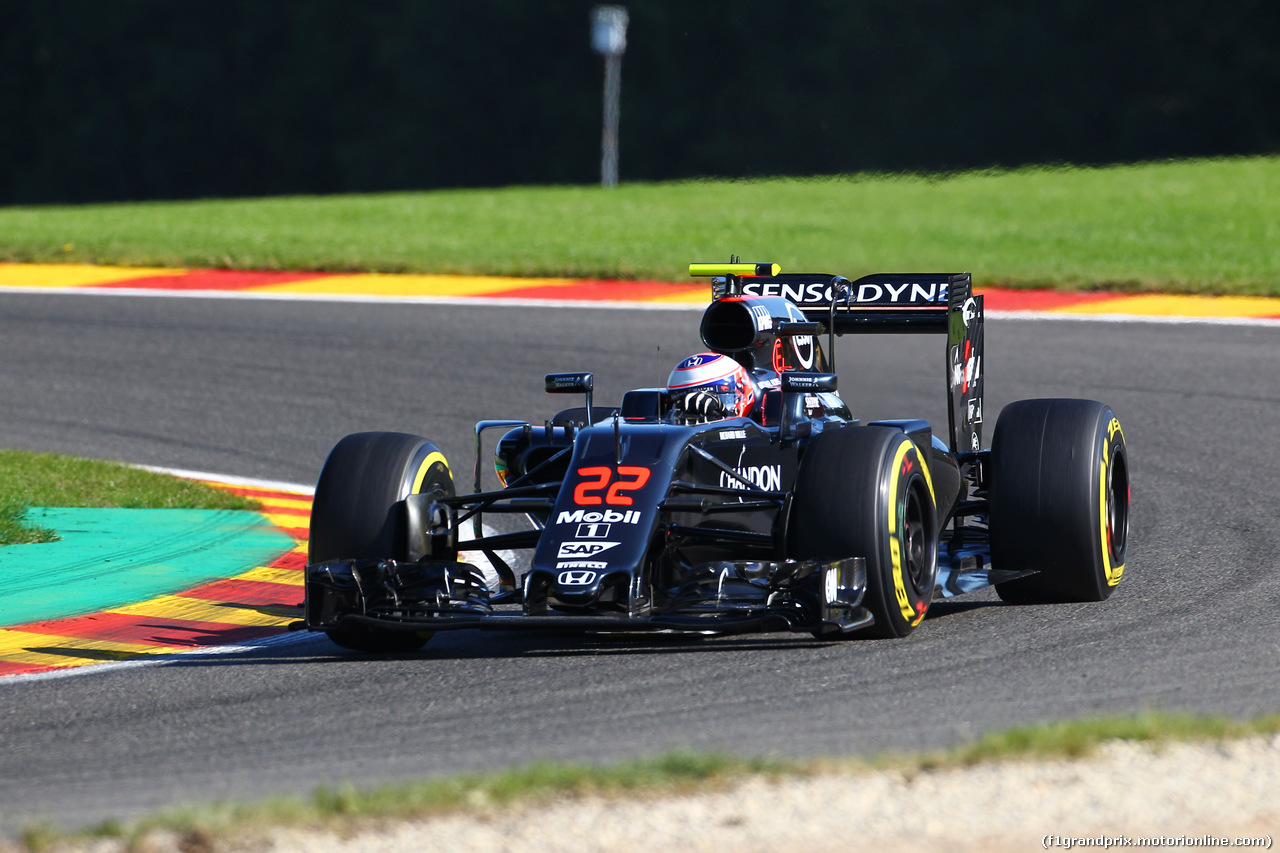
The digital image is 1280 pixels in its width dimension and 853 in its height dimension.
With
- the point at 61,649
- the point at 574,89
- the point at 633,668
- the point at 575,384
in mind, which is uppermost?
the point at 574,89

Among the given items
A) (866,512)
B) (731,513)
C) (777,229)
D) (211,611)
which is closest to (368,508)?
(211,611)

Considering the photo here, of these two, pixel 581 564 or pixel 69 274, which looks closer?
pixel 581 564

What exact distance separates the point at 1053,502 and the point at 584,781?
3.31 metres

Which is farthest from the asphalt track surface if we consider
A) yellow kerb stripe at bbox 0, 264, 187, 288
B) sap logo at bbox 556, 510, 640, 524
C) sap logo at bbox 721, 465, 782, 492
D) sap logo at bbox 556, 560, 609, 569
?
yellow kerb stripe at bbox 0, 264, 187, 288

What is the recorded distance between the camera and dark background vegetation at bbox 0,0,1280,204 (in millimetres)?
35125

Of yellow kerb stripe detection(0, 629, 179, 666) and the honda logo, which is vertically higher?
the honda logo

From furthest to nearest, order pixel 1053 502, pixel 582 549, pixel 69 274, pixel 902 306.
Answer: pixel 69 274, pixel 902 306, pixel 1053 502, pixel 582 549

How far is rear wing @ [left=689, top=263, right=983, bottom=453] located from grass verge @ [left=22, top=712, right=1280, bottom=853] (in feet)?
10.7

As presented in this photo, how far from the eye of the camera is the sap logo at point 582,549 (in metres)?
6.22

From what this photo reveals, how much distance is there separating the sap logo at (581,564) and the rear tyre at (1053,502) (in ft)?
6.28

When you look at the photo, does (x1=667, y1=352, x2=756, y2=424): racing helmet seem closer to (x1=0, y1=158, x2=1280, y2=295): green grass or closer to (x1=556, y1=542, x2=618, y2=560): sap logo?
(x1=556, y1=542, x2=618, y2=560): sap logo

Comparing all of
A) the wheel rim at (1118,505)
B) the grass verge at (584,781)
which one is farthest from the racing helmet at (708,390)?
the grass verge at (584,781)

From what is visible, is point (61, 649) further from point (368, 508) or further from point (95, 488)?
point (95, 488)

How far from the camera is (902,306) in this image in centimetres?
828
